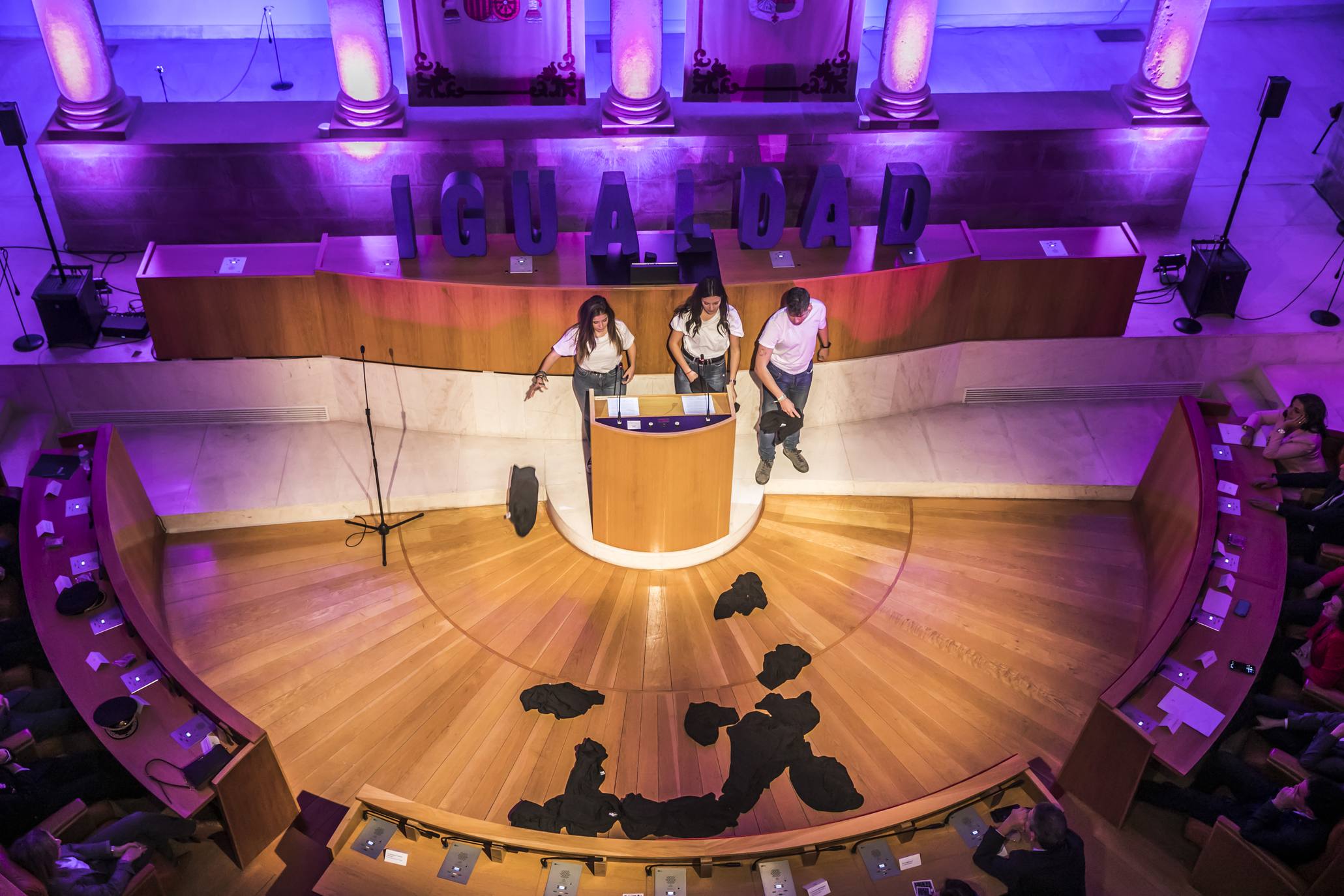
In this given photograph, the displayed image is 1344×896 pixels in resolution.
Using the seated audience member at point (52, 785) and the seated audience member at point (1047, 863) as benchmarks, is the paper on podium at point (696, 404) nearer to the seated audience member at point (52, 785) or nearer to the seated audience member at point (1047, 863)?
the seated audience member at point (1047, 863)

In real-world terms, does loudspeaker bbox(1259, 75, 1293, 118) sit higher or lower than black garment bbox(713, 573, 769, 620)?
higher

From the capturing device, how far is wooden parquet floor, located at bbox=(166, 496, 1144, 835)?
6902 mm

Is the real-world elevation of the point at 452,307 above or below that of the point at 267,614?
above

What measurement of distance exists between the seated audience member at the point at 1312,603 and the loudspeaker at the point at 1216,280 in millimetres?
3182

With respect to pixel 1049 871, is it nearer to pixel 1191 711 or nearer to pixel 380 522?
pixel 1191 711

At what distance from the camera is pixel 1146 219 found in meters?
11.0

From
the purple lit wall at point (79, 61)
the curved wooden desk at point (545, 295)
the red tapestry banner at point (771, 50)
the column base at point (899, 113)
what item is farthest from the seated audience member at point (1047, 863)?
the purple lit wall at point (79, 61)

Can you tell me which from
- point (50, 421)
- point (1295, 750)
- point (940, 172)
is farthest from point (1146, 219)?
point (50, 421)

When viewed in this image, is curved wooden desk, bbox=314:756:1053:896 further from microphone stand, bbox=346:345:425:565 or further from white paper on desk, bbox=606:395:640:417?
white paper on desk, bbox=606:395:640:417

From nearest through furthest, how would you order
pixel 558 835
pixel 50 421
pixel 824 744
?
1. pixel 558 835
2. pixel 824 744
3. pixel 50 421

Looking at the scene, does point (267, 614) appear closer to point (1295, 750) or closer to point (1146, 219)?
point (1295, 750)

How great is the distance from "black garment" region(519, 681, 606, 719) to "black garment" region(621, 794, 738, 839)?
28.5 inches

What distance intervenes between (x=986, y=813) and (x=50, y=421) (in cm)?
718

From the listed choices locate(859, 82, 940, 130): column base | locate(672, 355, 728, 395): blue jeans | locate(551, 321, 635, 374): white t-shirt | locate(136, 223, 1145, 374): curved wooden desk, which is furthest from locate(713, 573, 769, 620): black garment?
locate(859, 82, 940, 130): column base
